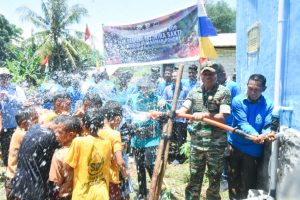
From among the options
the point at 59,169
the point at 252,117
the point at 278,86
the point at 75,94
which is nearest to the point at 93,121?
the point at 59,169

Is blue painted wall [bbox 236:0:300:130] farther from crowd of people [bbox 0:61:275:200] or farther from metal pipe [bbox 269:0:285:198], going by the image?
crowd of people [bbox 0:61:275:200]

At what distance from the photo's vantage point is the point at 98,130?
3850 millimetres

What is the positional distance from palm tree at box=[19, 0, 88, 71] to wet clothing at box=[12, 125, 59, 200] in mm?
27190

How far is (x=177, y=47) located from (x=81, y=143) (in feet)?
10.2

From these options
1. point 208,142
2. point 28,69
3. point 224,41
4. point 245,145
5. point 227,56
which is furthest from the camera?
point 224,41

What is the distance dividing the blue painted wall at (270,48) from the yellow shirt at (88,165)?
223cm

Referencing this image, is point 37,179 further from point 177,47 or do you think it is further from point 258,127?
point 177,47

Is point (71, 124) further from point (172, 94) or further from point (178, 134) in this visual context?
point (172, 94)

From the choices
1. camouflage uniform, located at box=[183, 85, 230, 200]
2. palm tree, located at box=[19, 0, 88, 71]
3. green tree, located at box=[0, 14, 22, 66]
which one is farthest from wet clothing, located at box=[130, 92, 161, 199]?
green tree, located at box=[0, 14, 22, 66]

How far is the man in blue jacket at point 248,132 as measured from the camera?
442 centimetres

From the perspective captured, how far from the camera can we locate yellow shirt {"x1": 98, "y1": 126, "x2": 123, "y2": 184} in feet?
13.1

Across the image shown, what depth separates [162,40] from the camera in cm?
639

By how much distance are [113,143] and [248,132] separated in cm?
157

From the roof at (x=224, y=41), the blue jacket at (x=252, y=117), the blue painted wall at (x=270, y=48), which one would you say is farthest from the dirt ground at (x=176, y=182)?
the roof at (x=224, y=41)
